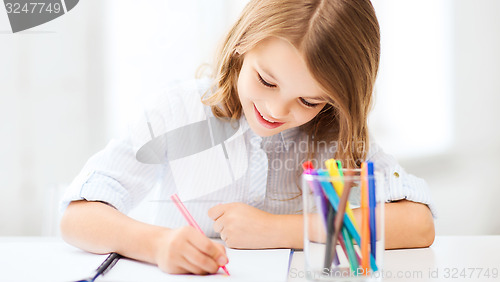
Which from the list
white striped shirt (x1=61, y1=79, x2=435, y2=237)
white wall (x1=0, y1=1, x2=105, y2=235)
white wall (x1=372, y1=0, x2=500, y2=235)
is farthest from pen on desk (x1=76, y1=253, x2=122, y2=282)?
white wall (x1=372, y1=0, x2=500, y2=235)

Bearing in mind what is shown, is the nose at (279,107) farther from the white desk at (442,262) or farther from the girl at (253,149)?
the white desk at (442,262)

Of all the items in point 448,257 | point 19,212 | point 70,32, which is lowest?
point 19,212

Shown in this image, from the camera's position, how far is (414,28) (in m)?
1.59

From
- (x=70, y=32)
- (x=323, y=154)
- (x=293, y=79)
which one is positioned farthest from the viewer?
(x=70, y=32)

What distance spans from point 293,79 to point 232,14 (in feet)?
2.79

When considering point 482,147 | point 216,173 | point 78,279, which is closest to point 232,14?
point 216,173

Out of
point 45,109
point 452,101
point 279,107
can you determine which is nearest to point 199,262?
point 279,107

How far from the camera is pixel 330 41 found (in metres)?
0.69

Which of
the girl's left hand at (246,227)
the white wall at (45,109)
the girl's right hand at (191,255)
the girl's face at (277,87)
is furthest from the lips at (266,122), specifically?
the white wall at (45,109)

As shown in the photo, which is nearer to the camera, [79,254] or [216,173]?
[79,254]

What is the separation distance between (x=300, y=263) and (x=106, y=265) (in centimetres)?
22

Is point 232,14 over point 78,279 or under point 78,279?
over

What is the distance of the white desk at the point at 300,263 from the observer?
59 cm

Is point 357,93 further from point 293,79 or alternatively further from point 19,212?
point 19,212
